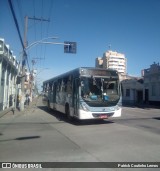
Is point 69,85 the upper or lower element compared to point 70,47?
lower

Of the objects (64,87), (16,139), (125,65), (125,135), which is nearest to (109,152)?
(125,135)

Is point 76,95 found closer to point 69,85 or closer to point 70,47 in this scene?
point 69,85

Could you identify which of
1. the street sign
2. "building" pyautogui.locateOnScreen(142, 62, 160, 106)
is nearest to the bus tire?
the street sign

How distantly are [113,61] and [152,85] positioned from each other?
107357 millimetres

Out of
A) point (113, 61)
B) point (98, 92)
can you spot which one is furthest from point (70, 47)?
point (113, 61)

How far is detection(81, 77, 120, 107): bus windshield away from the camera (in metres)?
15.5

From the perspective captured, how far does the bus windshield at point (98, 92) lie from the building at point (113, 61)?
430 ft

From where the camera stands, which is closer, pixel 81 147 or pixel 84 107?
pixel 81 147

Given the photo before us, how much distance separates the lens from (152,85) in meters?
46.7

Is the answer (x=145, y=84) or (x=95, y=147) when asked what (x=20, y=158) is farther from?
(x=145, y=84)

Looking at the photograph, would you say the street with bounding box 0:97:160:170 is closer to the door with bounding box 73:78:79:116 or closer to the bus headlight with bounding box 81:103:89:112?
the bus headlight with bounding box 81:103:89:112

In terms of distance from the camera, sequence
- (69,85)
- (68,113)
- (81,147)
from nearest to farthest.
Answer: (81,147) → (69,85) → (68,113)

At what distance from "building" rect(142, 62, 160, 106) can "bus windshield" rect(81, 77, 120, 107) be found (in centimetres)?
2974

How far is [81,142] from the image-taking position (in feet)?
34.3
